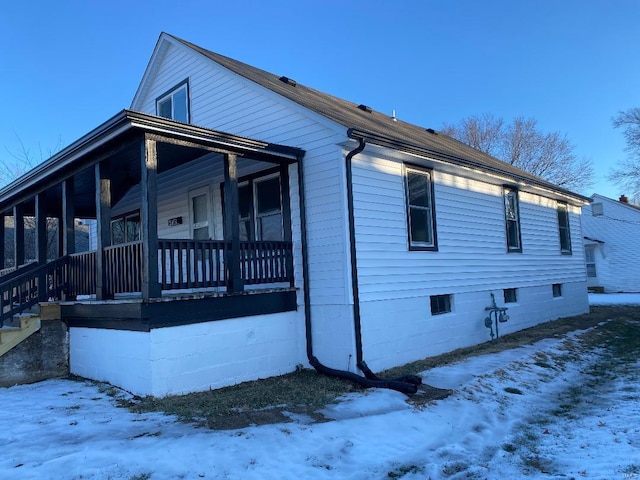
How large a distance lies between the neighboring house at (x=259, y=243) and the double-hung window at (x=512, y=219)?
1235mm

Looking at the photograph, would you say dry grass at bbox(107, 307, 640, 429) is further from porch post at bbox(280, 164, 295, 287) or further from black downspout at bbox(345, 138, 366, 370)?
porch post at bbox(280, 164, 295, 287)

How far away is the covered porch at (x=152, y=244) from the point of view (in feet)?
22.1

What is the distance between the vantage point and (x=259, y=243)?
26.9 feet

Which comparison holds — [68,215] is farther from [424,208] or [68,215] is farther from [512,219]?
[512,219]

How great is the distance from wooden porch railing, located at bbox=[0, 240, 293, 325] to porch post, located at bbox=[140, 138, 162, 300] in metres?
0.16

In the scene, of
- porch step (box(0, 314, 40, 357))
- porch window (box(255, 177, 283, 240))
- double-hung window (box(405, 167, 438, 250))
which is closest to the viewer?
porch step (box(0, 314, 40, 357))

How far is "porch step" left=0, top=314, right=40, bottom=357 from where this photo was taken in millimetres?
7774

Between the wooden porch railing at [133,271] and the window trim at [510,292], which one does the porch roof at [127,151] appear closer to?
the wooden porch railing at [133,271]

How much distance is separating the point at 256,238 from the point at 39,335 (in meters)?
4.07

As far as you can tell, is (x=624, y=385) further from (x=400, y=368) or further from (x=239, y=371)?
(x=239, y=371)

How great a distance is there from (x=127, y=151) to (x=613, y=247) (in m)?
26.1

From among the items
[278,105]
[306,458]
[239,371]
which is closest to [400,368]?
[239,371]

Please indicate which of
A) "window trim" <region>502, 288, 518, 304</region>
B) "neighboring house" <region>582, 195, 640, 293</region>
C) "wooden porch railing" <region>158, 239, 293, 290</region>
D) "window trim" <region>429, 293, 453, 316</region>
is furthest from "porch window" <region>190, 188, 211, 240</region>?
"neighboring house" <region>582, 195, 640, 293</region>

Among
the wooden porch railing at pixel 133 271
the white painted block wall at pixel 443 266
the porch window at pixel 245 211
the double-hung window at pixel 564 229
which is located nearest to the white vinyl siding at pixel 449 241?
the white painted block wall at pixel 443 266
